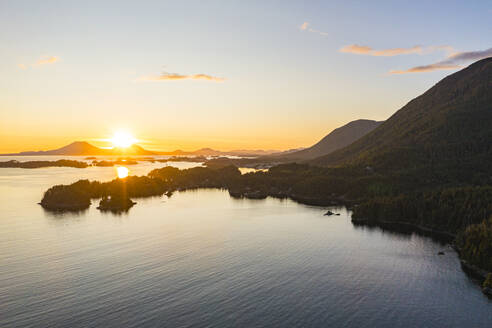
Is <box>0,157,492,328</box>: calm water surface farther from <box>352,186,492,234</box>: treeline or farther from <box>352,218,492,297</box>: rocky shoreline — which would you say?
<box>352,186,492,234</box>: treeline

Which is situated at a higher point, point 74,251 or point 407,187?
point 407,187

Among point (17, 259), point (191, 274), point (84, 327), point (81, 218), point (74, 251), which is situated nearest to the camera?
point (84, 327)

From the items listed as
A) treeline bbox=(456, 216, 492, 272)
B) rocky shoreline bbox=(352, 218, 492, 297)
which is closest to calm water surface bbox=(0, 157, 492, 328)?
rocky shoreline bbox=(352, 218, 492, 297)

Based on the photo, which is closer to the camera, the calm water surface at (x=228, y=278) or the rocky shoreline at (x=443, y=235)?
the calm water surface at (x=228, y=278)

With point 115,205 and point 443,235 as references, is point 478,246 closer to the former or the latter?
point 443,235

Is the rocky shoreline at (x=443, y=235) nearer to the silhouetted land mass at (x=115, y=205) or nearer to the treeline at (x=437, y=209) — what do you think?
the treeline at (x=437, y=209)

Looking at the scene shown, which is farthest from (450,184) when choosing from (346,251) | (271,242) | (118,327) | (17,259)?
(17,259)

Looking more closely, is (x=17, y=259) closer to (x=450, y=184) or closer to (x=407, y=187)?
(x=407, y=187)

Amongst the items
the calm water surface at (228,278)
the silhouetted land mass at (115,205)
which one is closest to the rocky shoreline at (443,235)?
the calm water surface at (228,278)
